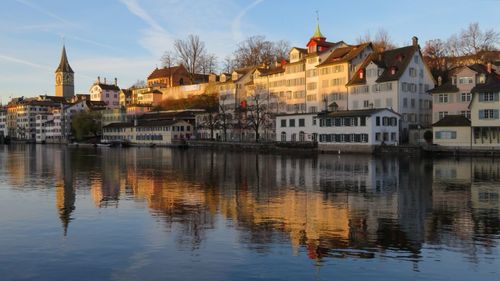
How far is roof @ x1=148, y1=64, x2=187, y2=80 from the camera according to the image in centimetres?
15838

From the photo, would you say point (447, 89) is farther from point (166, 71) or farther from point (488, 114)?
point (166, 71)

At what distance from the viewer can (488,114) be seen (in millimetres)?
63781

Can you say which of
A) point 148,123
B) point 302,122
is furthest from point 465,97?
point 148,123

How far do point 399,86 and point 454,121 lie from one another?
12.5m

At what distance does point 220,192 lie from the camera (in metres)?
30.3

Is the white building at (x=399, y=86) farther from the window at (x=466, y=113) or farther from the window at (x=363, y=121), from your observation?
the window at (x=363, y=121)

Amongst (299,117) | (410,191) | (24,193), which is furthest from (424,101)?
(24,193)

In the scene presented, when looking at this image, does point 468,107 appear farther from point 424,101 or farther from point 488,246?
point 488,246

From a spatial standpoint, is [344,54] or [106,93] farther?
[106,93]

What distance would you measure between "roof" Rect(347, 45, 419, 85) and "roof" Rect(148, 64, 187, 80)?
271 feet

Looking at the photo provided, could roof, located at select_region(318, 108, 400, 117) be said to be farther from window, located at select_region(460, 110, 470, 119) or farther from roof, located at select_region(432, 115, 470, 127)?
window, located at select_region(460, 110, 470, 119)

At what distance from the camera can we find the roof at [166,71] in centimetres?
15838

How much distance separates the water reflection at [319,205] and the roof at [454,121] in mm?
22893

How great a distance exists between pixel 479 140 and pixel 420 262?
5614 cm
